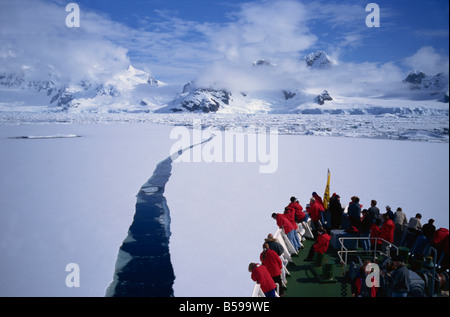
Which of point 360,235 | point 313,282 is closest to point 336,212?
point 360,235

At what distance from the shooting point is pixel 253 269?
15.8 feet

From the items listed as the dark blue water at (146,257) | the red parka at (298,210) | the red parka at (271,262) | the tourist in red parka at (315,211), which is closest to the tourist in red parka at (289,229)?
the red parka at (298,210)

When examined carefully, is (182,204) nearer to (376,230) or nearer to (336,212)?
(336,212)

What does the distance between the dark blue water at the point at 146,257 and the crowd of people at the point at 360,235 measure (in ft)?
8.19

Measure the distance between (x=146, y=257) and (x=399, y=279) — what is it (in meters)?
5.91

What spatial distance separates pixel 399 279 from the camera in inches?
183

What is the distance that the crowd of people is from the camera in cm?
475

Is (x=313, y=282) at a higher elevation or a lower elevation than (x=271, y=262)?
lower

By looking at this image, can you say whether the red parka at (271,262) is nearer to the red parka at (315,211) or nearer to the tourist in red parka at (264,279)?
the tourist in red parka at (264,279)

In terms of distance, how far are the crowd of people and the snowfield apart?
132 centimetres

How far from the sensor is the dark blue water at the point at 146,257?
21.4 ft
